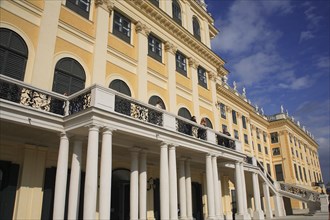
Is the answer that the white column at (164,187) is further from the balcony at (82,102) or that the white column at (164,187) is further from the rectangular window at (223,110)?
the rectangular window at (223,110)

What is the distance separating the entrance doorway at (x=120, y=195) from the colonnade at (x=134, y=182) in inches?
69.6

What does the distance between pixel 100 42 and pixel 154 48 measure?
547 centimetres

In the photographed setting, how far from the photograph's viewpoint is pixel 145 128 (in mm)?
13039

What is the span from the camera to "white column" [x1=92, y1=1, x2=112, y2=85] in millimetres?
16016

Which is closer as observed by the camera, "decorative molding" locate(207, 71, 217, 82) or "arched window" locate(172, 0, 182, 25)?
"arched window" locate(172, 0, 182, 25)

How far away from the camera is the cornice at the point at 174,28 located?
67.2 feet

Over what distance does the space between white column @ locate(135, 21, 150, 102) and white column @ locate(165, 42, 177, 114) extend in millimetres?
2388

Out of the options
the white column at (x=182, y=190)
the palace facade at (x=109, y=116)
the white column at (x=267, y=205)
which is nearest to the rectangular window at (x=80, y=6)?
the palace facade at (x=109, y=116)

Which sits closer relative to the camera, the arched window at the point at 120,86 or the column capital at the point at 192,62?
the arched window at the point at 120,86

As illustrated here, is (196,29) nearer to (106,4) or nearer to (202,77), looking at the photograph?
(202,77)

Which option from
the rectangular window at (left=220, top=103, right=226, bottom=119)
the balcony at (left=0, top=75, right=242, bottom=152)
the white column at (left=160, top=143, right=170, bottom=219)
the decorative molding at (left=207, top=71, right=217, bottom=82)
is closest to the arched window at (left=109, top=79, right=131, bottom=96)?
the balcony at (left=0, top=75, right=242, bottom=152)

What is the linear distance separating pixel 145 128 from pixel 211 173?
20.5 feet

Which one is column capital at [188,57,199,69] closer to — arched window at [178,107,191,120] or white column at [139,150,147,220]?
arched window at [178,107,191,120]

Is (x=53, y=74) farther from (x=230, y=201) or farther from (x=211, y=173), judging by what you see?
(x=230, y=201)
